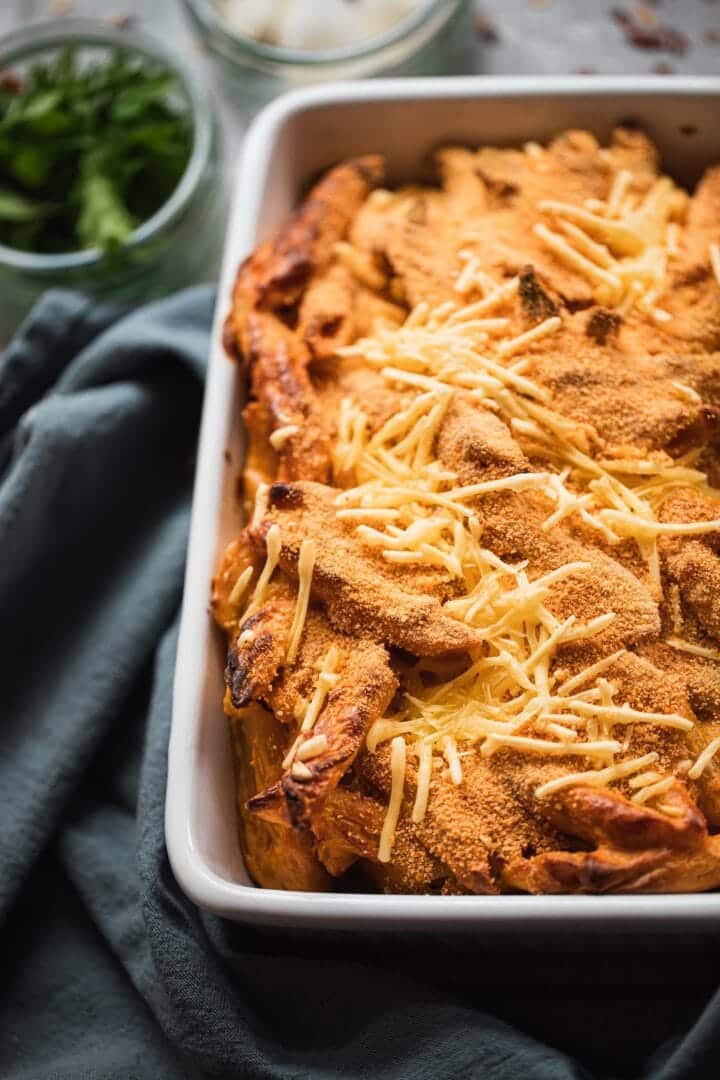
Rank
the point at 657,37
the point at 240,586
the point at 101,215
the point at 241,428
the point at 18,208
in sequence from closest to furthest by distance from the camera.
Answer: the point at 240,586
the point at 241,428
the point at 101,215
the point at 18,208
the point at 657,37

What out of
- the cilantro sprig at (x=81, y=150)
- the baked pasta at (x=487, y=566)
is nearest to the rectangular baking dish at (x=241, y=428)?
the baked pasta at (x=487, y=566)

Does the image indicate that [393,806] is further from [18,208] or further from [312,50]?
[312,50]

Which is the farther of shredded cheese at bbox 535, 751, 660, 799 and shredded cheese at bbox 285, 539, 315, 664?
shredded cheese at bbox 285, 539, 315, 664

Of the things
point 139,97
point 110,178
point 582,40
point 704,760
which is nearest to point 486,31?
point 582,40

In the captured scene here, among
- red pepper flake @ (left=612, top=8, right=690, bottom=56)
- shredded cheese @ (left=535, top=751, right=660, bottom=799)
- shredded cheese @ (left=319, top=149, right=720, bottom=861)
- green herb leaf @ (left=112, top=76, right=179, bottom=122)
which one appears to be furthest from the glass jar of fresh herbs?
shredded cheese @ (left=535, top=751, right=660, bottom=799)

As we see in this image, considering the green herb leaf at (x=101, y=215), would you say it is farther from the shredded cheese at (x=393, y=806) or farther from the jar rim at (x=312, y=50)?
the shredded cheese at (x=393, y=806)

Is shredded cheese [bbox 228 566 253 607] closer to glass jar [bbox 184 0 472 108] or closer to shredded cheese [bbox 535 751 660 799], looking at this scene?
shredded cheese [bbox 535 751 660 799]

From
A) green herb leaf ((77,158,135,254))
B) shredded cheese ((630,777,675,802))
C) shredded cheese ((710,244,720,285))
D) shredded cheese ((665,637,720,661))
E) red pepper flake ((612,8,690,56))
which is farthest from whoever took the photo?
red pepper flake ((612,8,690,56))

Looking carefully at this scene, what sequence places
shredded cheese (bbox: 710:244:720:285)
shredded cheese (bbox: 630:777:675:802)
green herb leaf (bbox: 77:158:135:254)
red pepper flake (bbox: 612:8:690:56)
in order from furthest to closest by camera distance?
red pepper flake (bbox: 612:8:690:56) < green herb leaf (bbox: 77:158:135:254) < shredded cheese (bbox: 710:244:720:285) < shredded cheese (bbox: 630:777:675:802)
